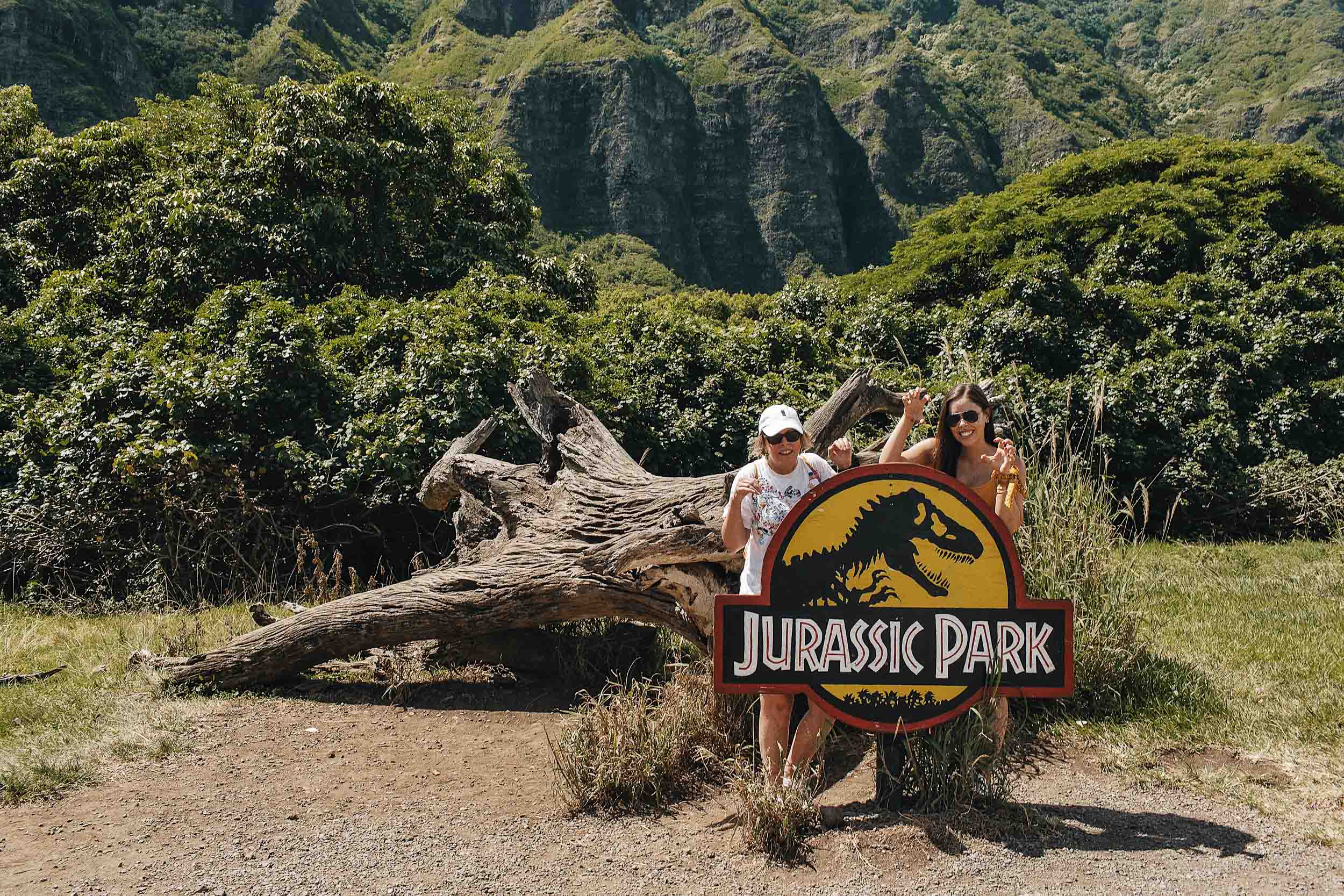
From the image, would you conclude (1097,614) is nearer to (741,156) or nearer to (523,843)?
(523,843)

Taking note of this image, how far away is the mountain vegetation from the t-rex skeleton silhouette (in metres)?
95.0

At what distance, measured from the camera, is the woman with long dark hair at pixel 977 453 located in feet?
12.1

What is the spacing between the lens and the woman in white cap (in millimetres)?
3646

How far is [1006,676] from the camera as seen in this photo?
3.66 metres

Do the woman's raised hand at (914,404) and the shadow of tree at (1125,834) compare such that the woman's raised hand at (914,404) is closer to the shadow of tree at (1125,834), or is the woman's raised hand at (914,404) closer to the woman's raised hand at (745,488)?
the woman's raised hand at (745,488)

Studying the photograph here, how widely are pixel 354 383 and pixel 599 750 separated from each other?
5.39m

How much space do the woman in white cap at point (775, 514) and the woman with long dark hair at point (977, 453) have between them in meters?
0.41

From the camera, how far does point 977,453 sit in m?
3.87

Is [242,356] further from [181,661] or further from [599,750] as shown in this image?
[599,750]

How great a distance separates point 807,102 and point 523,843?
404ft

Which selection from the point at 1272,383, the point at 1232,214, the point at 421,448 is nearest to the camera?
the point at 421,448

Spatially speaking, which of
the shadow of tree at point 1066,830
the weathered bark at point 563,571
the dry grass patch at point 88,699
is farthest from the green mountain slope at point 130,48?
the shadow of tree at point 1066,830

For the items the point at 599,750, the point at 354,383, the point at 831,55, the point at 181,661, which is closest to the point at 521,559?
the point at 599,750

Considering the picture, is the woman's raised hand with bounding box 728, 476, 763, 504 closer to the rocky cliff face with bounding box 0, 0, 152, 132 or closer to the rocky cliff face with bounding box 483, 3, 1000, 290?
the rocky cliff face with bounding box 0, 0, 152, 132
